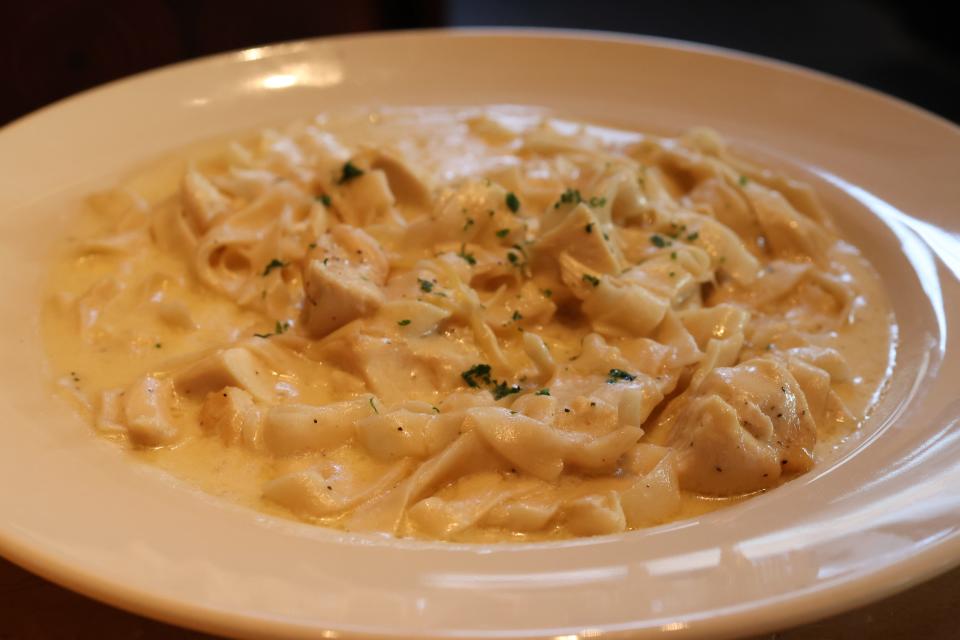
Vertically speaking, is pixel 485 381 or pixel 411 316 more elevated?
pixel 411 316

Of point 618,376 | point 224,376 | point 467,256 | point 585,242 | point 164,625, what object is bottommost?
point 164,625

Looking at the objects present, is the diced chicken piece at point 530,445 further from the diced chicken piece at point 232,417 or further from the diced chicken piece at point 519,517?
the diced chicken piece at point 232,417

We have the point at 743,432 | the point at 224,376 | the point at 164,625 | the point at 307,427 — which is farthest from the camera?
the point at 224,376

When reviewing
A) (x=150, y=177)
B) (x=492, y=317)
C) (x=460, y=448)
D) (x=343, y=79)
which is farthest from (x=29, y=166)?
(x=460, y=448)

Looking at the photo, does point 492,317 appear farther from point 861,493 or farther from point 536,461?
point 861,493

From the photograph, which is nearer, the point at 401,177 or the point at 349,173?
the point at 349,173

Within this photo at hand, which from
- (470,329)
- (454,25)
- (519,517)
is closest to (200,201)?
(470,329)

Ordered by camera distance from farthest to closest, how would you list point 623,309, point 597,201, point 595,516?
1. point 597,201
2. point 623,309
3. point 595,516

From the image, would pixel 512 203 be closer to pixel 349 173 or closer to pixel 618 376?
pixel 349 173

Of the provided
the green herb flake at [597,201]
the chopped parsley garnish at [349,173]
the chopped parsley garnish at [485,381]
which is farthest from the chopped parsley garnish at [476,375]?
the chopped parsley garnish at [349,173]
